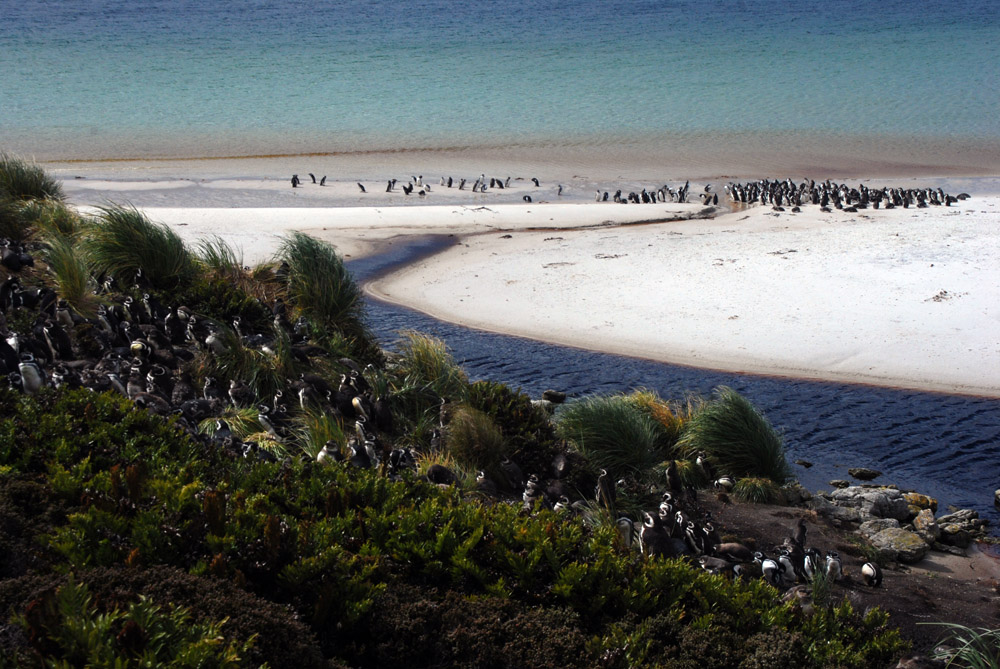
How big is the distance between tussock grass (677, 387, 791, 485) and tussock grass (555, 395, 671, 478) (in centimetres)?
46

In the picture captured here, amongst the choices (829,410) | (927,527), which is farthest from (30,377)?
(829,410)

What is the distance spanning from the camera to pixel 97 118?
1604 inches

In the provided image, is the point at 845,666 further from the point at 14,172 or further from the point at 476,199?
the point at 476,199

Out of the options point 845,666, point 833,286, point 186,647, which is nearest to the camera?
point 186,647

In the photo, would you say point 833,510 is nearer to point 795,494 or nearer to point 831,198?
point 795,494

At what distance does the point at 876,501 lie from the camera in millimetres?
7895

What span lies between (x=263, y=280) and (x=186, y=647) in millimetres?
8688

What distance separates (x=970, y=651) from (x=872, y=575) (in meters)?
2.54

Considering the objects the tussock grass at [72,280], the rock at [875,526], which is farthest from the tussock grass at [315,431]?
the rock at [875,526]

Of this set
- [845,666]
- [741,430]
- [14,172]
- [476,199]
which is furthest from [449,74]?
[845,666]

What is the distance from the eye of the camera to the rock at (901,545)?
725 cm

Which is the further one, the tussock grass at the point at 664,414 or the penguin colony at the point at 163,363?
the tussock grass at the point at 664,414

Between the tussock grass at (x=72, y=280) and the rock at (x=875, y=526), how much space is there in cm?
781

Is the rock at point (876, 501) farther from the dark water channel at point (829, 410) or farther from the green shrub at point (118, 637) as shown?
the green shrub at point (118, 637)
